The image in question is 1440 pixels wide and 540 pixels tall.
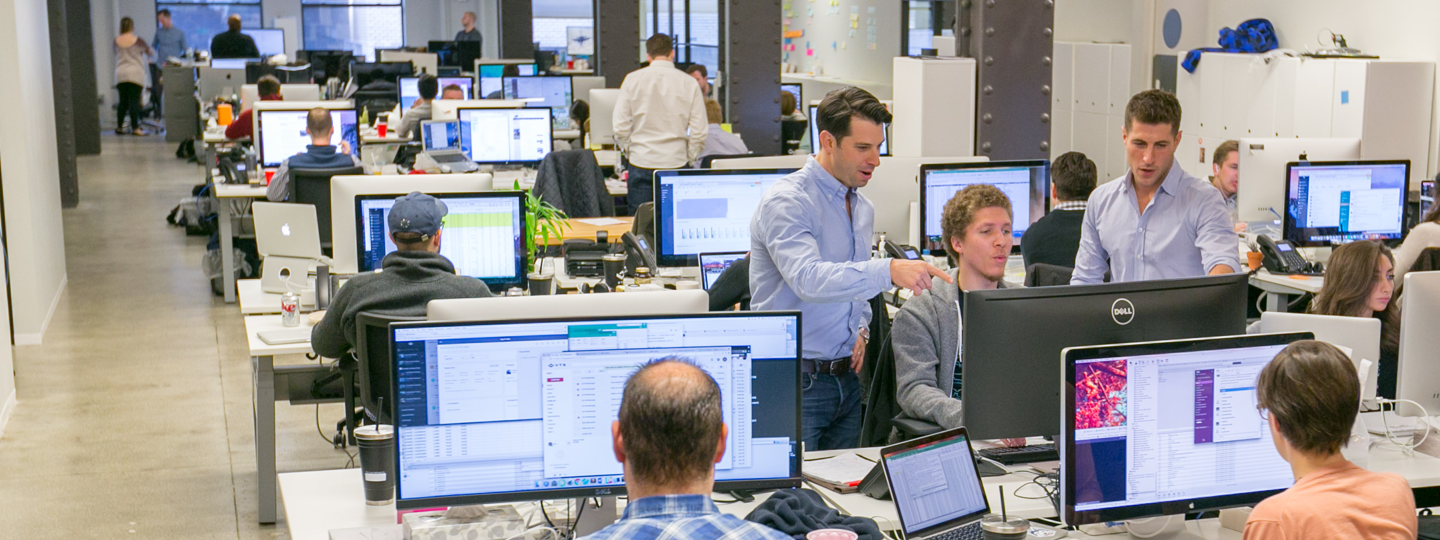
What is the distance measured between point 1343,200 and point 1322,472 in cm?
442

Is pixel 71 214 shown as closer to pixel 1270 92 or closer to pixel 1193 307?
pixel 1270 92

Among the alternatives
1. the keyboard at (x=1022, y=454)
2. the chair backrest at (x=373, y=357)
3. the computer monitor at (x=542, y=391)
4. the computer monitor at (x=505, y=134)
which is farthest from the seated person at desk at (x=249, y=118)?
the computer monitor at (x=542, y=391)

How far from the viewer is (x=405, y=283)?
12.4 ft

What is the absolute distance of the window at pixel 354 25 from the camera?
876 inches

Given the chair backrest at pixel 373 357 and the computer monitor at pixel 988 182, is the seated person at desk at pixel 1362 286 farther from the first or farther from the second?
the chair backrest at pixel 373 357

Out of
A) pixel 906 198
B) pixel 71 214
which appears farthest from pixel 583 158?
pixel 71 214

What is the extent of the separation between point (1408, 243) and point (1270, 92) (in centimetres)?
450

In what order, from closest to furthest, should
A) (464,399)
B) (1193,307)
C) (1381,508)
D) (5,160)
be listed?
(1381,508), (464,399), (1193,307), (5,160)

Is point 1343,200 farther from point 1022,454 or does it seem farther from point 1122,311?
point 1122,311

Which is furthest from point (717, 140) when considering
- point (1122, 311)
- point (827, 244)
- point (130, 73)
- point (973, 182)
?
point (130, 73)

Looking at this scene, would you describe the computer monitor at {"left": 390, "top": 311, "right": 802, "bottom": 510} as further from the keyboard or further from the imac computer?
the imac computer

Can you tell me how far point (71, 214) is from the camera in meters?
11.9

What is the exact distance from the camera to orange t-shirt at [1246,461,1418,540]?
2064 millimetres

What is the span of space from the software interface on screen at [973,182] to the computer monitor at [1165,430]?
289 cm
